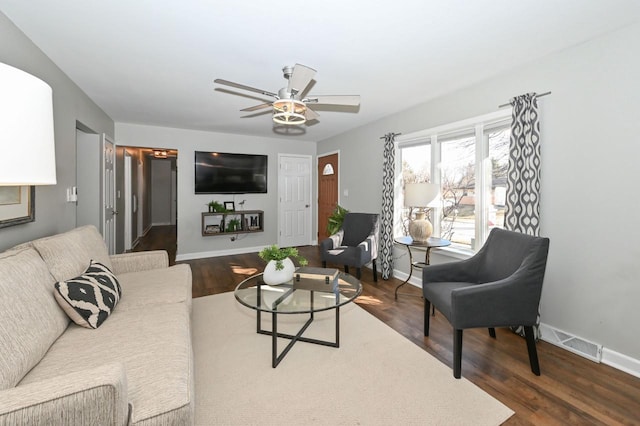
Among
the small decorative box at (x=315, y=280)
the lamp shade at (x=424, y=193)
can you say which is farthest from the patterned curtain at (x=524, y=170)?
the small decorative box at (x=315, y=280)

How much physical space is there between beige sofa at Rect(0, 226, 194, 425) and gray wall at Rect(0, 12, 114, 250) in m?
0.47

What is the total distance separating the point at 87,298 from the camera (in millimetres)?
1716

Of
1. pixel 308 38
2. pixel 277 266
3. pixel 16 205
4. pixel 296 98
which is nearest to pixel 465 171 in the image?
pixel 296 98

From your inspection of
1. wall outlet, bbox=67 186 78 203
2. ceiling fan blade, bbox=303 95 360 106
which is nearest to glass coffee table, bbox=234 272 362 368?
ceiling fan blade, bbox=303 95 360 106

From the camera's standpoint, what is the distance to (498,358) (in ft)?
7.23

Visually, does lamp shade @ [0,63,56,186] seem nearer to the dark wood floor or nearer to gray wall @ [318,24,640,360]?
the dark wood floor

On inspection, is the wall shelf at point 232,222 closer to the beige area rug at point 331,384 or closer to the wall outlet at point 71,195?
the wall outlet at point 71,195

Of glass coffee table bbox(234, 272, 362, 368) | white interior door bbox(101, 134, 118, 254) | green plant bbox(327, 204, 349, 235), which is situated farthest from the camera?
green plant bbox(327, 204, 349, 235)

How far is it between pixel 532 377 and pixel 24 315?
295cm

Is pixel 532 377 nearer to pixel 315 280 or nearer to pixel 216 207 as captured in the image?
pixel 315 280

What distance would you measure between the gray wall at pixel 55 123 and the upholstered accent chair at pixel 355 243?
2.97 meters

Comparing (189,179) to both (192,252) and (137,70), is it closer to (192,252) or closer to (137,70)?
(192,252)

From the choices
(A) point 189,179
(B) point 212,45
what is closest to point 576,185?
(B) point 212,45

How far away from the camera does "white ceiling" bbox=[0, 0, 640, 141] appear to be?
1.86 metres
